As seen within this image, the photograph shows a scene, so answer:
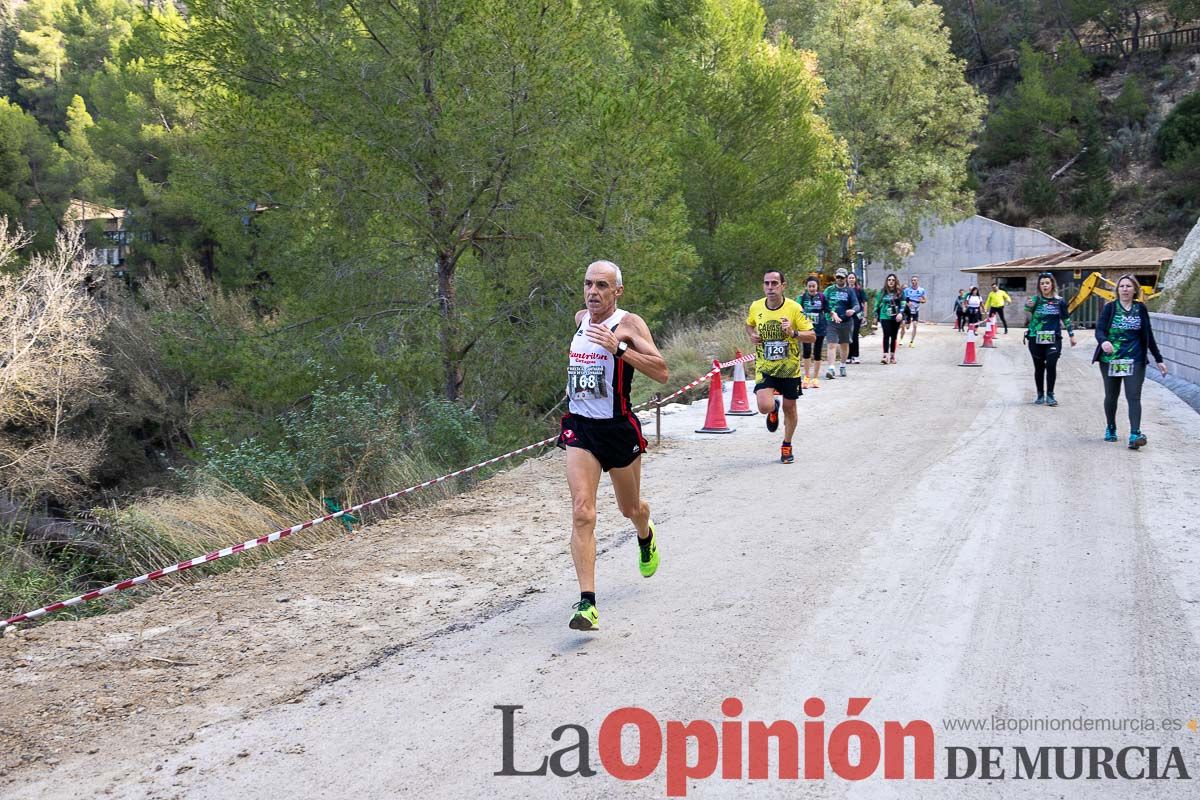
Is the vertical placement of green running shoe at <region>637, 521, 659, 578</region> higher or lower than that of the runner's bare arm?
lower

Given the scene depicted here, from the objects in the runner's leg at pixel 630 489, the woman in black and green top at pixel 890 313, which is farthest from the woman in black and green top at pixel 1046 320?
the runner's leg at pixel 630 489

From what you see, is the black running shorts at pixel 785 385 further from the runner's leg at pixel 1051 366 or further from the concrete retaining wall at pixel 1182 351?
the concrete retaining wall at pixel 1182 351

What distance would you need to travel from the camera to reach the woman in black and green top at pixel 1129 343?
36.4 ft

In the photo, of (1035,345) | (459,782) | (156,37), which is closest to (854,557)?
(459,782)

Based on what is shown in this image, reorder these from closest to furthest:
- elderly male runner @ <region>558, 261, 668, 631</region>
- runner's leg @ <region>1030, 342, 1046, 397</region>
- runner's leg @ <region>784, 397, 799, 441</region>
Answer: elderly male runner @ <region>558, 261, 668, 631</region> < runner's leg @ <region>784, 397, 799, 441</region> < runner's leg @ <region>1030, 342, 1046, 397</region>

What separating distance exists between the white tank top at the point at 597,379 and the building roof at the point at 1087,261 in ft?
133

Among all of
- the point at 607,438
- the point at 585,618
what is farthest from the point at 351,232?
the point at 585,618

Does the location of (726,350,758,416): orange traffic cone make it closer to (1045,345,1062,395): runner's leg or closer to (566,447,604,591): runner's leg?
(1045,345,1062,395): runner's leg

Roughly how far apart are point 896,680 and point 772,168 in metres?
25.1

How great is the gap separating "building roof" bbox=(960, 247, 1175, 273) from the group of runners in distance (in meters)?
24.6

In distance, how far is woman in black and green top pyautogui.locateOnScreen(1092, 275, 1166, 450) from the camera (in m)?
11.1

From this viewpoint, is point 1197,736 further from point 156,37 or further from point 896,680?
point 156,37

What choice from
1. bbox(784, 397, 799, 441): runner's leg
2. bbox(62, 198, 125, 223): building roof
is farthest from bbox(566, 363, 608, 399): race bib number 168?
bbox(62, 198, 125, 223): building roof

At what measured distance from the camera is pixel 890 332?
22.9 m
